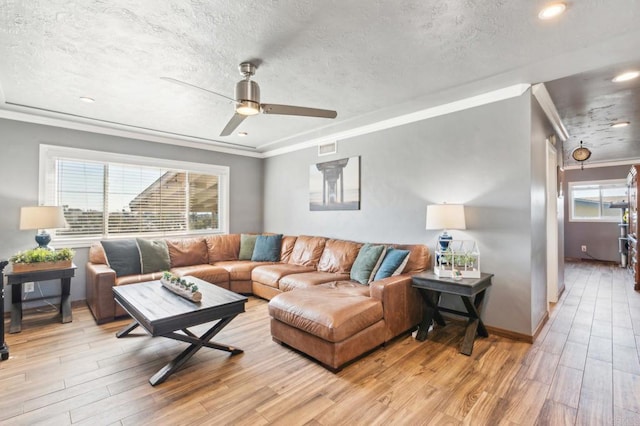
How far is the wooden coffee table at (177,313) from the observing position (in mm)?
2191

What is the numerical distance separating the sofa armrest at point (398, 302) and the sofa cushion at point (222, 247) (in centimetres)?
296

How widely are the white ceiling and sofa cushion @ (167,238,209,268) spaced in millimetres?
2038

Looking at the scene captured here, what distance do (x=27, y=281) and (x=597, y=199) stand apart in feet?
36.5

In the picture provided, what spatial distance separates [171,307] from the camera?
7.86ft

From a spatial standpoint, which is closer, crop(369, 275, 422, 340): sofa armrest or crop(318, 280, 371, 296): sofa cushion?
A: crop(369, 275, 422, 340): sofa armrest

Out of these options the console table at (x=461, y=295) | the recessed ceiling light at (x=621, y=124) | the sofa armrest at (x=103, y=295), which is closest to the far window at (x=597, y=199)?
the recessed ceiling light at (x=621, y=124)

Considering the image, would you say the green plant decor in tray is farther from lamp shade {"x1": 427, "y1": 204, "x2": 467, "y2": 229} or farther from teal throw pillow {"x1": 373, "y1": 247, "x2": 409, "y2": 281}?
lamp shade {"x1": 427, "y1": 204, "x2": 467, "y2": 229}

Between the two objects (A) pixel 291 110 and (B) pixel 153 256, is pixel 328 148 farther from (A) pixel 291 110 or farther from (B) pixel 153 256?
(B) pixel 153 256

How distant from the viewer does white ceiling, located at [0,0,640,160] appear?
72.8 inches

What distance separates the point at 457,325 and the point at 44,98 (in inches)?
203

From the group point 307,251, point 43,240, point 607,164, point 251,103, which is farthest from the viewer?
point 607,164

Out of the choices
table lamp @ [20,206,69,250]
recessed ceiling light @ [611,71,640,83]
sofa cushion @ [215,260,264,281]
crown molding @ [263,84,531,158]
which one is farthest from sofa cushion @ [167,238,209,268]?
recessed ceiling light @ [611,71,640,83]

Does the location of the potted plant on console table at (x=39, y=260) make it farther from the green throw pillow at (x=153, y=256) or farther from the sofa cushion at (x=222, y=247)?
the sofa cushion at (x=222, y=247)

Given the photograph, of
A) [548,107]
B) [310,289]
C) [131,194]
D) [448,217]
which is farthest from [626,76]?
[131,194]
